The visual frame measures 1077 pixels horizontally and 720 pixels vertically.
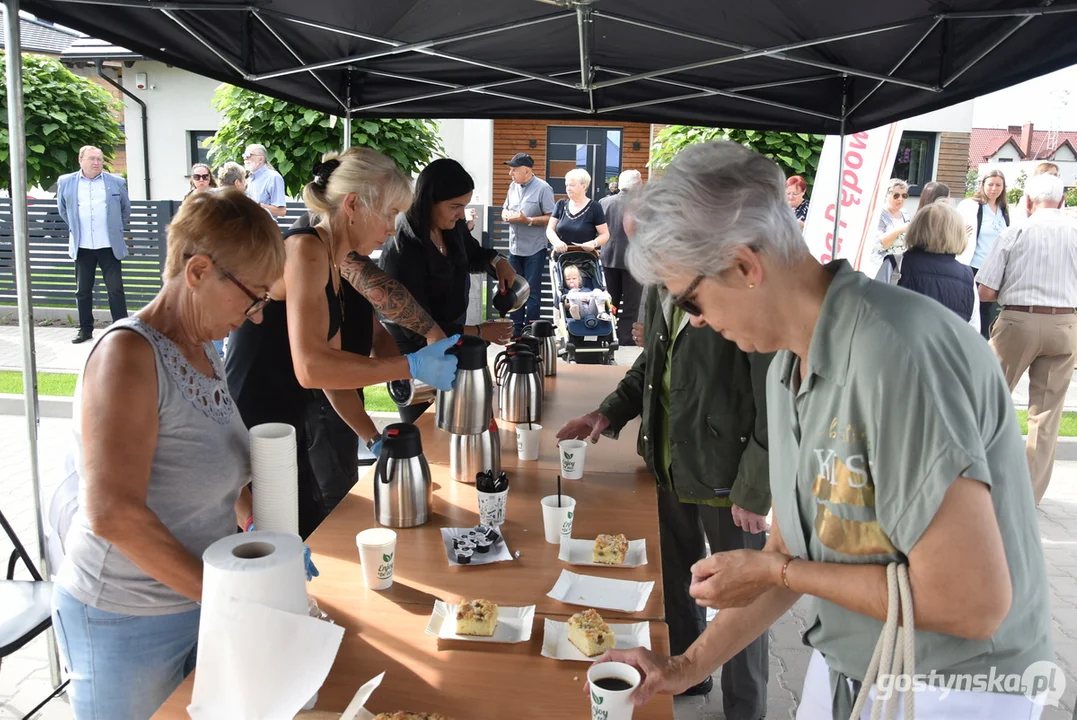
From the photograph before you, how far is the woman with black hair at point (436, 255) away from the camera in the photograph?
3543mm

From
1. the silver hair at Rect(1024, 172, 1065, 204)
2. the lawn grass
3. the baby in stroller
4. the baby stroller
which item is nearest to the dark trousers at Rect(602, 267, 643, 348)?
the baby stroller

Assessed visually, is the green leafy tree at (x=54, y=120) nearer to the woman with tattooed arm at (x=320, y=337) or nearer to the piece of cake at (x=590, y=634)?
the woman with tattooed arm at (x=320, y=337)

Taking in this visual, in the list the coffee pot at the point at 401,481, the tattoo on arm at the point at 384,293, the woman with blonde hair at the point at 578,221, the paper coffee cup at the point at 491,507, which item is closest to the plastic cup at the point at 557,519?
the paper coffee cup at the point at 491,507

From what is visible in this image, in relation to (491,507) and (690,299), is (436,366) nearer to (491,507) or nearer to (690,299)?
(491,507)

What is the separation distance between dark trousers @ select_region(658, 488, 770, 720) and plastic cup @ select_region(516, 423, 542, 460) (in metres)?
0.52

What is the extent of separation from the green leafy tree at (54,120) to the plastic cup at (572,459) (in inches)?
392

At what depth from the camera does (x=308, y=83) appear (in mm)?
4449

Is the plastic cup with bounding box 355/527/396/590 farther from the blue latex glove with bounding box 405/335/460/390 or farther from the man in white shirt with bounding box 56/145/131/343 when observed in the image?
the man in white shirt with bounding box 56/145/131/343

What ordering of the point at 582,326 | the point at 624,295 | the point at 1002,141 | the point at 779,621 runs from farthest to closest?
1. the point at 1002,141
2. the point at 624,295
3. the point at 582,326
4. the point at 779,621

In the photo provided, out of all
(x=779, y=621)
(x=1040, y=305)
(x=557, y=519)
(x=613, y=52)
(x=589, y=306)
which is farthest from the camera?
(x=589, y=306)

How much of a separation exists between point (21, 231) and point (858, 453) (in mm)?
2652

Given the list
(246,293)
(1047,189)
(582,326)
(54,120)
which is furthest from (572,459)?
(54,120)

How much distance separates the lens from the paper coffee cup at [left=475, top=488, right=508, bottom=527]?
221cm

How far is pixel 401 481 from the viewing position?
218 centimetres
